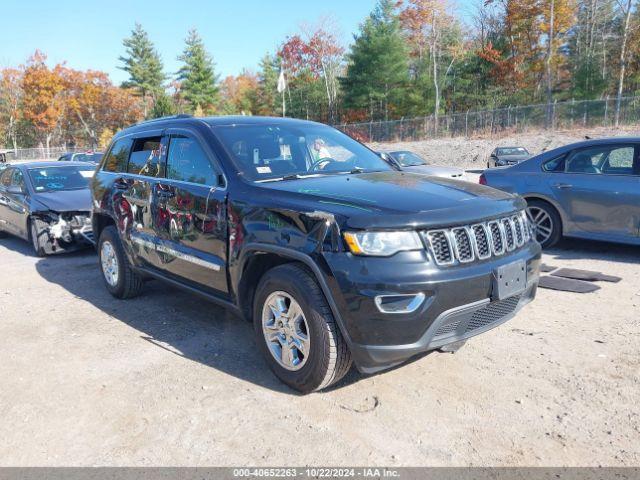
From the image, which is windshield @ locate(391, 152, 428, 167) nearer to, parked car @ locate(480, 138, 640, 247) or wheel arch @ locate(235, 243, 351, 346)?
parked car @ locate(480, 138, 640, 247)

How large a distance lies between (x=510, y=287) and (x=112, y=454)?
2.53m

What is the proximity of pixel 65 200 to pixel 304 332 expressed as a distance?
653cm

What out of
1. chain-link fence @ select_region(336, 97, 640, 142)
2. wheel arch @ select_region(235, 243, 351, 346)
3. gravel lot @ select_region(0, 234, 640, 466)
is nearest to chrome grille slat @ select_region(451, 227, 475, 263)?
wheel arch @ select_region(235, 243, 351, 346)

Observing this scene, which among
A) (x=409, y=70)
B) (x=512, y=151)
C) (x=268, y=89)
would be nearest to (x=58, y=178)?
(x=512, y=151)

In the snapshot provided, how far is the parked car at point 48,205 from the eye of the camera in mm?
8133

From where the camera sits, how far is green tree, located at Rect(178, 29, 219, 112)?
58.1 meters

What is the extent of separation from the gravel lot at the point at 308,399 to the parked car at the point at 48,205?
10.8 ft

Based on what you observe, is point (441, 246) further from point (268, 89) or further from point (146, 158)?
point (268, 89)

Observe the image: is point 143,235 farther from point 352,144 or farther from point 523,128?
point 523,128

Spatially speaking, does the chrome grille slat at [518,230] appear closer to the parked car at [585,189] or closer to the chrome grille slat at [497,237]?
the chrome grille slat at [497,237]

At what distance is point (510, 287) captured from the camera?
3270 mm

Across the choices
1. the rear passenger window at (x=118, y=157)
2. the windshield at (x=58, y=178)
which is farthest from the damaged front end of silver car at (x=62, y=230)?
the rear passenger window at (x=118, y=157)

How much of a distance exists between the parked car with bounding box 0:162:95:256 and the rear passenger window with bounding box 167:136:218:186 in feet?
13.8

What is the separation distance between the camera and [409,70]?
164 ft
